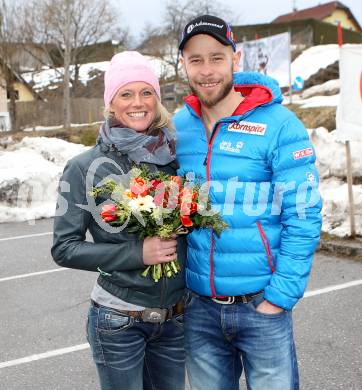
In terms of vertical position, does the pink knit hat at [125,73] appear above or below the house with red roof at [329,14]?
below

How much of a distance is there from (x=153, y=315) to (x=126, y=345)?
19 centimetres

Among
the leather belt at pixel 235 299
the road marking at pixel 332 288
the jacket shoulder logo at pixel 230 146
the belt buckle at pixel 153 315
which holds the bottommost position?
the road marking at pixel 332 288

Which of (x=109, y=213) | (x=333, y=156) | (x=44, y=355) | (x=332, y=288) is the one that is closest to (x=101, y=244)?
(x=109, y=213)

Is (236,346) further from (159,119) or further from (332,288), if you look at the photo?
(332,288)

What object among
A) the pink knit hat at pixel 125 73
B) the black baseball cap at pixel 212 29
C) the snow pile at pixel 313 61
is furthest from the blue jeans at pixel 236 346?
the snow pile at pixel 313 61

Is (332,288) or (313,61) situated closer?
(332,288)

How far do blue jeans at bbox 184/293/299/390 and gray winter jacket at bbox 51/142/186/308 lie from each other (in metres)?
0.24

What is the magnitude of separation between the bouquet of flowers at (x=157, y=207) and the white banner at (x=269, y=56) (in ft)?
57.5

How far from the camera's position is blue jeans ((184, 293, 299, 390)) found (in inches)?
101

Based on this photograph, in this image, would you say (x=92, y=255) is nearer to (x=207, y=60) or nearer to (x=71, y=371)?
(x=207, y=60)

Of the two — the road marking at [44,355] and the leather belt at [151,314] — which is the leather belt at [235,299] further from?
the road marking at [44,355]

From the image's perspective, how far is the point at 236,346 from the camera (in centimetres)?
270

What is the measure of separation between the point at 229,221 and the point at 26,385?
268 cm

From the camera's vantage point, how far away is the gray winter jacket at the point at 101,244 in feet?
8.34
